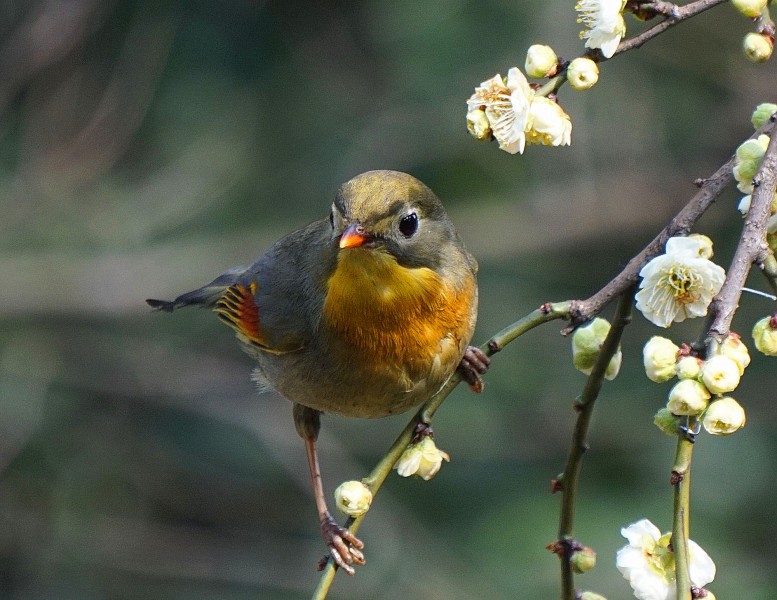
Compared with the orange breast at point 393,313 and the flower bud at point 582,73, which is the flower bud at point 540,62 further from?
the orange breast at point 393,313

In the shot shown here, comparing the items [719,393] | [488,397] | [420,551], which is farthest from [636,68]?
[719,393]

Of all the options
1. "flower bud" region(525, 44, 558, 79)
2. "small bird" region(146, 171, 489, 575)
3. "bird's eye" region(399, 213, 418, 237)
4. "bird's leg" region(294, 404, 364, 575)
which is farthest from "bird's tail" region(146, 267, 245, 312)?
"flower bud" region(525, 44, 558, 79)

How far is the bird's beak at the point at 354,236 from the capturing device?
9.83 ft

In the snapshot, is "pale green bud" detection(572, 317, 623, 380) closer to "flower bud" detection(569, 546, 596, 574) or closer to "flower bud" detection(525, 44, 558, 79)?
"flower bud" detection(569, 546, 596, 574)

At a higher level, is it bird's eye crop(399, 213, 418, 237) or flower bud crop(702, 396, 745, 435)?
bird's eye crop(399, 213, 418, 237)

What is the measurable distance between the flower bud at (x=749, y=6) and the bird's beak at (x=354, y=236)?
117 centimetres

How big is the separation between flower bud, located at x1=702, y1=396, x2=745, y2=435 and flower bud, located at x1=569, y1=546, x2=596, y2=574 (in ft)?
2.20

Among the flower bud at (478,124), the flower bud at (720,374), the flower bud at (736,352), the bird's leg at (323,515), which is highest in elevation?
the flower bud at (478,124)

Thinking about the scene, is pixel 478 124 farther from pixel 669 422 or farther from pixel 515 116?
pixel 669 422

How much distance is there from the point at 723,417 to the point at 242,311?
2577mm

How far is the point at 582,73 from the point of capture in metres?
2.23

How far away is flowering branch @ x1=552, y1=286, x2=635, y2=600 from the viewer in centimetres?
242

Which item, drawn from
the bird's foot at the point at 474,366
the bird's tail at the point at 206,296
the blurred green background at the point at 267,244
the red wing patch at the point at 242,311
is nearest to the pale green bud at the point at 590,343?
the bird's foot at the point at 474,366

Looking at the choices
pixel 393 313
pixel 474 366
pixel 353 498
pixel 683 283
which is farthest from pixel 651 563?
pixel 474 366
